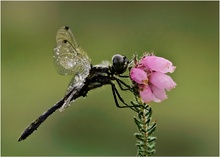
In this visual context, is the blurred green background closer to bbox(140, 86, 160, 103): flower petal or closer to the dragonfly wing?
the dragonfly wing

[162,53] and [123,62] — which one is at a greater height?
[162,53]

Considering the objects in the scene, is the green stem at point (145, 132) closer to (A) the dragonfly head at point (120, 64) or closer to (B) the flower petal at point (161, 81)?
(B) the flower petal at point (161, 81)

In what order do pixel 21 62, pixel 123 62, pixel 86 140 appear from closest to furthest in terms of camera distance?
pixel 123 62 → pixel 86 140 → pixel 21 62

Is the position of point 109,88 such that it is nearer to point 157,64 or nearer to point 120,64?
point 120,64

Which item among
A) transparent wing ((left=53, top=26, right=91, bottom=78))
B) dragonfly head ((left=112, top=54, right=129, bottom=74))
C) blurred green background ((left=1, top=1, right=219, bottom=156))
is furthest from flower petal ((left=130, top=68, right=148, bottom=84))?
blurred green background ((left=1, top=1, right=219, bottom=156))

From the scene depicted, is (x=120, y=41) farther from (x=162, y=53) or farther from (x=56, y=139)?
(x=56, y=139)

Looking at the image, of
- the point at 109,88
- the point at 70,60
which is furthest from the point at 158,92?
the point at 109,88

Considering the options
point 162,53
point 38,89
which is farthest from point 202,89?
point 38,89

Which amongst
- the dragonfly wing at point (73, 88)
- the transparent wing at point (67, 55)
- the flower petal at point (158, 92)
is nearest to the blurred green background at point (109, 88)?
the transparent wing at point (67, 55)
